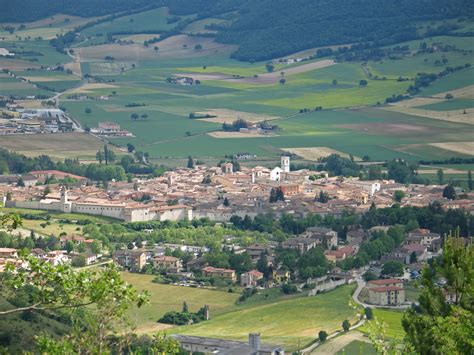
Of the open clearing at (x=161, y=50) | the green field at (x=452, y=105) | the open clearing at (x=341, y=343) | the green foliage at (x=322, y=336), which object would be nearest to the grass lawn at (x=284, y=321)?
the green foliage at (x=322, y=336)

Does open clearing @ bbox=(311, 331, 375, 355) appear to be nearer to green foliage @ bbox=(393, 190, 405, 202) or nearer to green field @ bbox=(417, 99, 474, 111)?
green foliage @ bbox=(393, 190, 405, 202)

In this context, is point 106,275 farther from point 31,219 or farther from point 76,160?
point 76,160

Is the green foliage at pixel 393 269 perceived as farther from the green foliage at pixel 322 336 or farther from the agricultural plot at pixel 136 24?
the agricultural plot at pixel 136 24

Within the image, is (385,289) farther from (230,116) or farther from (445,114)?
(230,116)

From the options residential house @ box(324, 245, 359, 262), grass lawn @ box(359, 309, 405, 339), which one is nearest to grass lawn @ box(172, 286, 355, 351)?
grass lawn @ box(359, 309, 405, 339)

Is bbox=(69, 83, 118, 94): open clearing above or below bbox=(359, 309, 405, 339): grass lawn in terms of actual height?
above

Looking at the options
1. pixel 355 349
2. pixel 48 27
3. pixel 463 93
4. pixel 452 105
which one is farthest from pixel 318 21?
pixel 355 349
